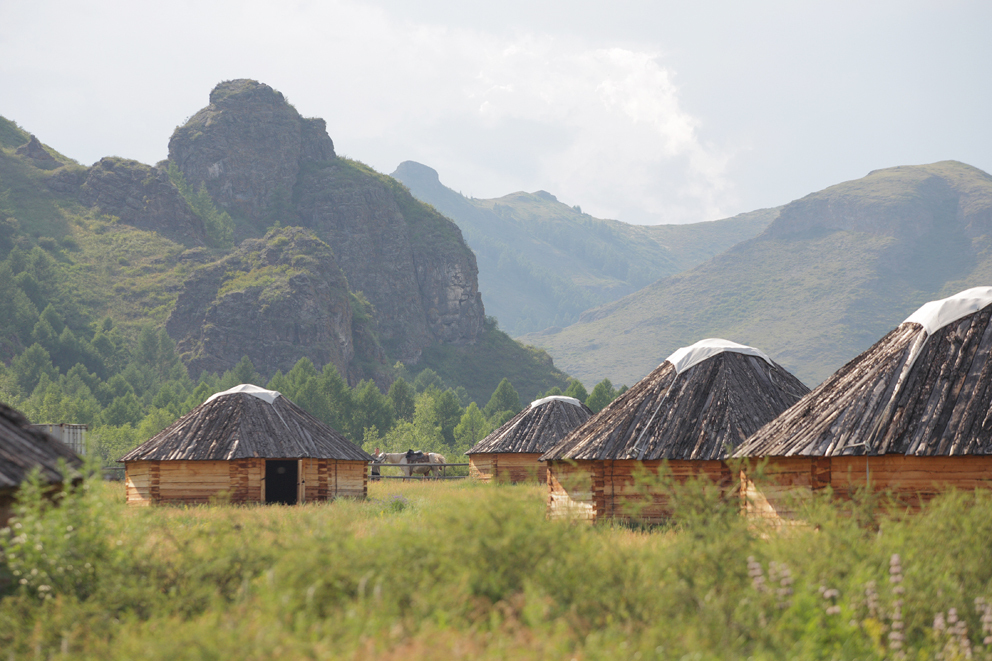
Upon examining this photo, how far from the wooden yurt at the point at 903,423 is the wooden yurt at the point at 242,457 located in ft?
55.0

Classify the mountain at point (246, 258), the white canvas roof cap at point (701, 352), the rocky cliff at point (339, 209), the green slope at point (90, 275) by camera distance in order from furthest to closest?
1. the rocky cliff at point (339, 209)
2. the mountain at point (246, 258)
3. the green slope at point (90, 275)
4. the white canvas roof cap at point (701, 352)

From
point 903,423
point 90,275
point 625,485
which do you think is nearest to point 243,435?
point 625,485

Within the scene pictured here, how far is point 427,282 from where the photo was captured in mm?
157250

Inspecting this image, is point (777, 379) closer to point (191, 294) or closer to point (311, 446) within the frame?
point (311, 446)

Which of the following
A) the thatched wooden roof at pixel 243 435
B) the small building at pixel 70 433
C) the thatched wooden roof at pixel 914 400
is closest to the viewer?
the thatched wooden roof at pixel 914 400

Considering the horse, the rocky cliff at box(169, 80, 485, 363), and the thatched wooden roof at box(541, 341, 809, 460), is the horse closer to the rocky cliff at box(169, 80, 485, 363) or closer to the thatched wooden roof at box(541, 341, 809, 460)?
the thatched wooden roof at box(541, 341, 809, 460)

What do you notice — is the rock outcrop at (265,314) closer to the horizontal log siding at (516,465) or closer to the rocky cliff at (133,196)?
the rocky cliff at (133,196)

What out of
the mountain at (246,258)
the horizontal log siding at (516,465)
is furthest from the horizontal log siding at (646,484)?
the mountain at (246,258)

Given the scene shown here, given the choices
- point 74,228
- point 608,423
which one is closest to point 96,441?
point 608,423

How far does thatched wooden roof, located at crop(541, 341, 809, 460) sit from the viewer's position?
65.7ft

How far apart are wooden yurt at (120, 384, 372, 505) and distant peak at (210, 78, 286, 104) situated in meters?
149

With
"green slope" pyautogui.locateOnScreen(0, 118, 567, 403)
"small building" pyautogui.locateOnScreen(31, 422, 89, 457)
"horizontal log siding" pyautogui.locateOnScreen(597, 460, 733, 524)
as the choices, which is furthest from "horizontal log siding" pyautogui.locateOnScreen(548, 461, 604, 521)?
"green slope" pyautogui.locateOnScreen(0, 118, 567, 403)

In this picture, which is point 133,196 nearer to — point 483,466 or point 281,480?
point 483,466

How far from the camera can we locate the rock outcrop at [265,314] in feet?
368
